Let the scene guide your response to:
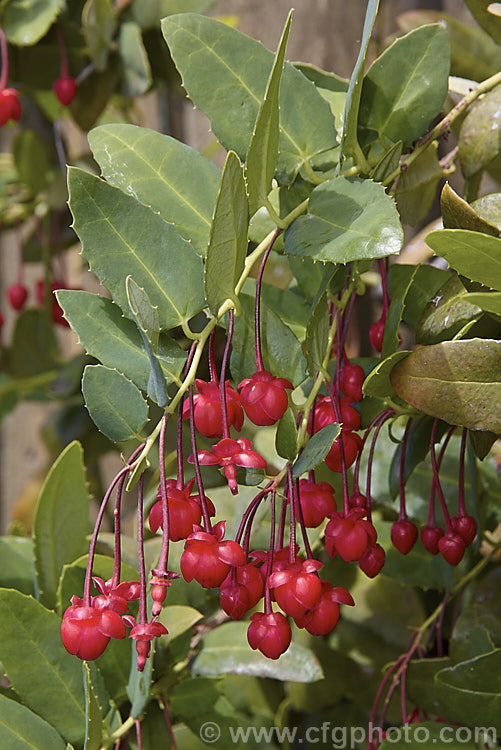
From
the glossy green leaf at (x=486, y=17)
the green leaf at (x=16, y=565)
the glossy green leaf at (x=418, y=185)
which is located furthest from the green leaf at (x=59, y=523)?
the glossy green leaf at (x=486, y=17)

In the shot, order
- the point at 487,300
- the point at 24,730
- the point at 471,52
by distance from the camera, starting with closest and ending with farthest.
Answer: the point at 487,300, the point at 24,730, the point at 471,52

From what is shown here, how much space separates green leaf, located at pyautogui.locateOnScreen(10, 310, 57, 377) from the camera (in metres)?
1.09

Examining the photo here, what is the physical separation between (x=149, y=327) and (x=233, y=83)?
0.16 metres

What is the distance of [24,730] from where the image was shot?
0.44 metres

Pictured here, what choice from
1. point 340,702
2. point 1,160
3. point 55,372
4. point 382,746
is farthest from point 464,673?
point 1,160

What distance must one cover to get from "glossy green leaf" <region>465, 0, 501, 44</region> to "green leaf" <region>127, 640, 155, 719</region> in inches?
17.7

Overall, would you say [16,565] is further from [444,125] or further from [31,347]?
[31,347]

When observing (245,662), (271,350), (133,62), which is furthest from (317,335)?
(133,62)

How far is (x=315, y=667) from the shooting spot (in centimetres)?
53

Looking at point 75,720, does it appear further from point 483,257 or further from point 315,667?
point 483,257

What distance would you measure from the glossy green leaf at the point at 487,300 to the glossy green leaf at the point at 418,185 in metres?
0.15

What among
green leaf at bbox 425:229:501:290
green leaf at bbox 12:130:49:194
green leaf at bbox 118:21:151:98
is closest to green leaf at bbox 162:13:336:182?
green leaf at bbox 425:229:501:290

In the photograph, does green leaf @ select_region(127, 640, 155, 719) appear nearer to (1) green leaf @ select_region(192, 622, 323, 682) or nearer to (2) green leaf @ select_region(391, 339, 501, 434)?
(1) green leaf @ select_region(192, 622, 323, 682)

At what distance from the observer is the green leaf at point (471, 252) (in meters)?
0.34
